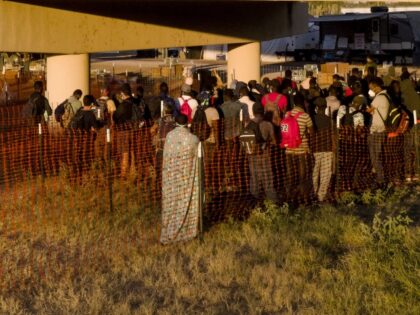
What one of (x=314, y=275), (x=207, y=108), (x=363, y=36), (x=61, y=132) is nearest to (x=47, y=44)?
(x=61, y=132)

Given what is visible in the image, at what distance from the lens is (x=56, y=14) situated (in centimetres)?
1894

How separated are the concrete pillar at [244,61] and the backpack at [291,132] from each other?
1432 centimetres

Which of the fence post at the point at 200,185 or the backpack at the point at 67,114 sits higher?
the backpack at the point at 67,114

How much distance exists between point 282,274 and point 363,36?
148ft

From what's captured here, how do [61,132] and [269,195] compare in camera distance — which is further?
[61,132]

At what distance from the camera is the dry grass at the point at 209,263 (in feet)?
29.6

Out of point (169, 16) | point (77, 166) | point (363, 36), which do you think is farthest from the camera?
point (363, 36)

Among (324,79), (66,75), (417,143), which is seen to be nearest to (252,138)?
(417,143)

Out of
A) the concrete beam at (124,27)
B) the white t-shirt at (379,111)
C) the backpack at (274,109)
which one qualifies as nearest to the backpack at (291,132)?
the backpack at (274,109)

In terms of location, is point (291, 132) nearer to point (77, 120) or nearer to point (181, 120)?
point (181, 120)

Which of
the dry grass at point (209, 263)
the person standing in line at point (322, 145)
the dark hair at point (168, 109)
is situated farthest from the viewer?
the person standing in line at point (322, 145)

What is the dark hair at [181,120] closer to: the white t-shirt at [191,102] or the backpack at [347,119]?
the white t-shirt at [191,102]

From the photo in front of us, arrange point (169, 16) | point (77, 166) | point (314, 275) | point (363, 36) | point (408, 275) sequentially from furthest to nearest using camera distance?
1. point (363, 36)
2. point (169, 16)
3. point (77, 166)
4. point (314, 275)
5. point (408, 275)

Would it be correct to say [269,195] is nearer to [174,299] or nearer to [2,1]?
[174,299]
